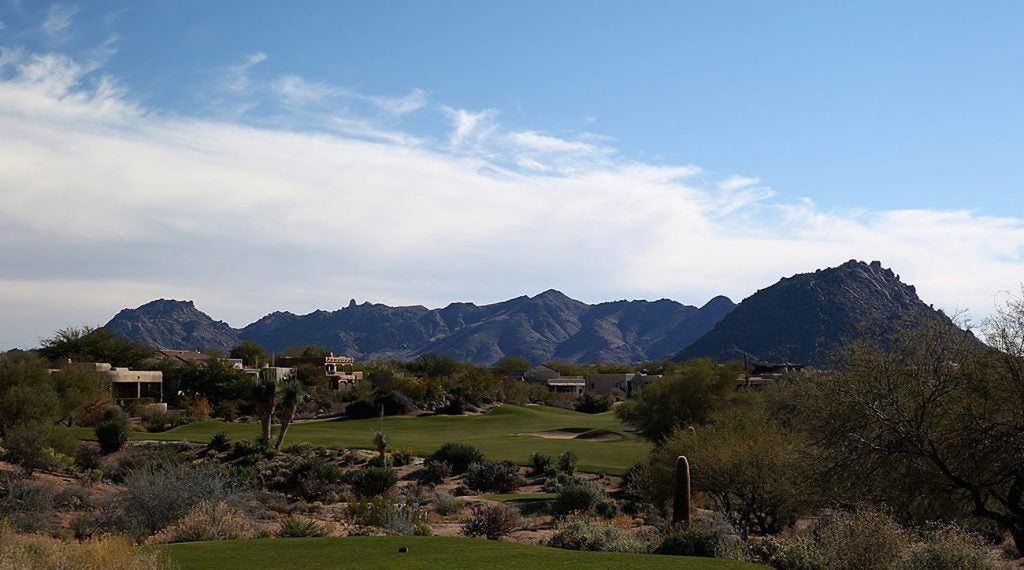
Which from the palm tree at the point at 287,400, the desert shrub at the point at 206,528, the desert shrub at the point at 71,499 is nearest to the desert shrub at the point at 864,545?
the desert shrub at the point at 206,528

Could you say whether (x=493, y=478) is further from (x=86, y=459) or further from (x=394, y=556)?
(x=394, y=556)

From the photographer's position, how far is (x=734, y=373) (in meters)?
55.0

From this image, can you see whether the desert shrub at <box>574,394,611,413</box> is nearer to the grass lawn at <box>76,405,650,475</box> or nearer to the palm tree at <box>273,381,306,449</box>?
the grass lawn at <box>76,405,650,475</box>

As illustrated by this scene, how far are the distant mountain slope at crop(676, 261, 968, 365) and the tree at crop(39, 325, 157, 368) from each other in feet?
343

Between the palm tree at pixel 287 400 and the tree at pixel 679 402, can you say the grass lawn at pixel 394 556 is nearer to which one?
the tree at pixel 679 402

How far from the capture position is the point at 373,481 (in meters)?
40.1

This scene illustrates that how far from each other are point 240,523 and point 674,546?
10427mm

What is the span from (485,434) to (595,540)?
154ft

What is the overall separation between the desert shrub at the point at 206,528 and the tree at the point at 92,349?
7036 centimetres

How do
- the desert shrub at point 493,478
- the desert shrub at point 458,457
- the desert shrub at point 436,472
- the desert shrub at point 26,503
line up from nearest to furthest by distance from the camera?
the desert shrub at point 26,503 → the desert shrub at point 493,478 → the desert shrub at point 436,472 → the desert shrub at point 458,457

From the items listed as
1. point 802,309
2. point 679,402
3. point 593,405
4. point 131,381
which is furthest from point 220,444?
point 802,309

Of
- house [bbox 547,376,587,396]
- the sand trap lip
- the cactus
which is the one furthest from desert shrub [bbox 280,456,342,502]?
house [bbox 547,376,587,396]

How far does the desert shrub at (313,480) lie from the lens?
38688mm

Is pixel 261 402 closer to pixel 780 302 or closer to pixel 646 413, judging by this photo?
pixel 646 413
